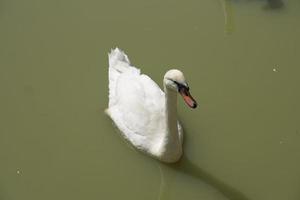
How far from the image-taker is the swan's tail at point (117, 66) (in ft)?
14.4

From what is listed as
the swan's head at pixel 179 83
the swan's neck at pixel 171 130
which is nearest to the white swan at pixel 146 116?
the swan's neck at pixel 171 130

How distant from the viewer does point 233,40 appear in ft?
16.2

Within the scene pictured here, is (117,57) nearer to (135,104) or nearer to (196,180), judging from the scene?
(135,104)

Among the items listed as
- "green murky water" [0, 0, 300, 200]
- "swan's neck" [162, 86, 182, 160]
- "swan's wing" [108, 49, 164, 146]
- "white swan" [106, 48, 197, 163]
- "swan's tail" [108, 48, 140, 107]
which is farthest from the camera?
"swan's tail" [108, 48, 140, 107]

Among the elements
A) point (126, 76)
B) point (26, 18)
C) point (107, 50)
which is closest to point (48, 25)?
point (26, 18)

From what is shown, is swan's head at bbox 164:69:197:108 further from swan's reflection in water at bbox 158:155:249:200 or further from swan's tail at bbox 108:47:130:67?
swan's tail at bbox 108:47:130:67

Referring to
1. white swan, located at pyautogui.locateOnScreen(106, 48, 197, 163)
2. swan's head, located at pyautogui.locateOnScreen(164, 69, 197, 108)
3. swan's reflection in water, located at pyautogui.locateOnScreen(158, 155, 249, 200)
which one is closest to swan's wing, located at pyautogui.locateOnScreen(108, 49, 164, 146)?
white swan, located at pyautogui.locateOnScreen(106, 48, 197, 163)

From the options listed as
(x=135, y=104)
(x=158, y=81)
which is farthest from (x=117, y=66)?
(x=135, y=104)

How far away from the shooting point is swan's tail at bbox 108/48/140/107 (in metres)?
4.38

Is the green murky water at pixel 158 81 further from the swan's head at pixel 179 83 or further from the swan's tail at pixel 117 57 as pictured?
the swan's head at pixel 179 83

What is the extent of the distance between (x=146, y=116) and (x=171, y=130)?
230mm

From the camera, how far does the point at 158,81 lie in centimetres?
460

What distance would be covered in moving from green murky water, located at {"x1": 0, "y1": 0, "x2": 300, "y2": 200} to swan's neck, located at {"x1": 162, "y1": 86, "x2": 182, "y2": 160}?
0.19 m

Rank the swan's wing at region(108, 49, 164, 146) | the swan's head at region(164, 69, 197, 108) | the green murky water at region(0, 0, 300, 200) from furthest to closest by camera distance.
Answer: the green murky water at region(0, 0, 300, 200) → the swan's wing at region(108, 49, 164, 146) → the swan's head at region(164, 69, 197, 108)
